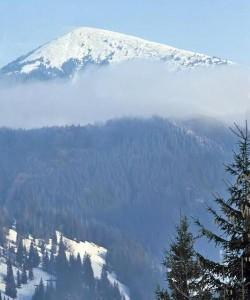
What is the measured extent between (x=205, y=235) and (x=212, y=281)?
1.61m

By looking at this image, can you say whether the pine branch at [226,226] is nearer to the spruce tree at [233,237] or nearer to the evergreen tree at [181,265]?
the spruce tree at [233,237]

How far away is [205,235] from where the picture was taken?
86.9ft

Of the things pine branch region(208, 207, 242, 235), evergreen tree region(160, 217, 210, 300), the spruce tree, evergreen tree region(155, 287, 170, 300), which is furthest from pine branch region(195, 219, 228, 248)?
evergreen tree region(155, 287, 170, 300)

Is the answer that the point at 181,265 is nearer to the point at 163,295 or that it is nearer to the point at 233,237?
the point at 163,295

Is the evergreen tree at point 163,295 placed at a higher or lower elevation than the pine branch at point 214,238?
higher

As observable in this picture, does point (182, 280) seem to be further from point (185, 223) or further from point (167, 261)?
point (185, 223)

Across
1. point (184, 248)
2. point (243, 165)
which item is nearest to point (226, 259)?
point (243, 165)

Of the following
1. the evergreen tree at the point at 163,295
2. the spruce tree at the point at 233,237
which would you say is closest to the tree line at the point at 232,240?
the spruce tree at the point at 233,237

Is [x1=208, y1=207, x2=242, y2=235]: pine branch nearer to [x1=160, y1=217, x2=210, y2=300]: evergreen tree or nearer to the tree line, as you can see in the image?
the tree line

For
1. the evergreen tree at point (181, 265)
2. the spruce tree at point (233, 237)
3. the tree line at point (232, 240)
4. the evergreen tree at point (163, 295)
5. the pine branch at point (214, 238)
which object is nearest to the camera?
the tree line at point (232, 240)

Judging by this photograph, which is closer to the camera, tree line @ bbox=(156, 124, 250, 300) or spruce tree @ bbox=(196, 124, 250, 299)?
tree line @ bbox=(156, 124, 250, 300)

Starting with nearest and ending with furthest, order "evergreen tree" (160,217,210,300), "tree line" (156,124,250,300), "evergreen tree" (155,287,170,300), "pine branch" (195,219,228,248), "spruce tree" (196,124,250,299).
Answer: "tree line" (156,124,250,300)
"spruce tree" (196,124,250,299)
"pine branch" (195,219,228,248)
"evergreen tree" (160,217,210,300)
"evergreen tree" (155,287,170,300)

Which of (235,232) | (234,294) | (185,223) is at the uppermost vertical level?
(185,223)

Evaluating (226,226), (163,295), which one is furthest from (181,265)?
(226,226)
